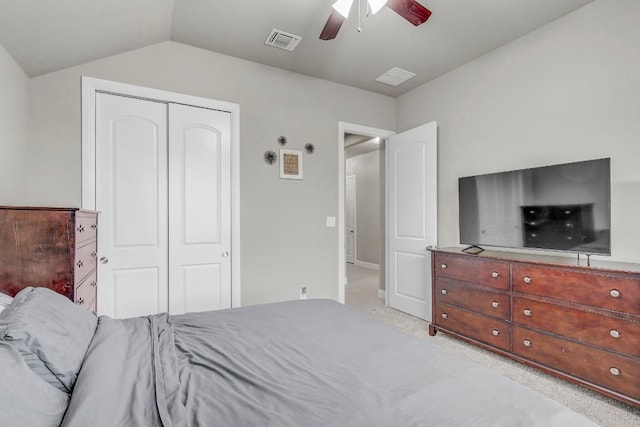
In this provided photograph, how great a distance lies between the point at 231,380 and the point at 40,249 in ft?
4.63

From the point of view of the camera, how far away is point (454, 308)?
2.94 m

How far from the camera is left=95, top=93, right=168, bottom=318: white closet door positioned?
2604 mm

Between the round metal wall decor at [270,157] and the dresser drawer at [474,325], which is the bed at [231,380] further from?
the round metal wall decor at [270,157]

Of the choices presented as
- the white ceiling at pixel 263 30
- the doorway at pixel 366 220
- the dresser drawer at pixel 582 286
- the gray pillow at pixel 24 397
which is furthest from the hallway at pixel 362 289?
the gray pillow at pixel 24 397

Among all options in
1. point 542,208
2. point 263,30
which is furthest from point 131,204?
point 542,208

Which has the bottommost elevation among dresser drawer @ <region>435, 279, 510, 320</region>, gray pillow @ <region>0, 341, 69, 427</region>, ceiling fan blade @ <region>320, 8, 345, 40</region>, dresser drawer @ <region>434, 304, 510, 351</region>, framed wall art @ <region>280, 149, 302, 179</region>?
dresser drawer @ <region>434, 304, 510, 351</region>

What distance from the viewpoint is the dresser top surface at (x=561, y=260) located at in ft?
6.63

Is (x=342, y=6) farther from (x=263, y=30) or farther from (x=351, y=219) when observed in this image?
(x=351, y=219)

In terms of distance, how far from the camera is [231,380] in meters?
1.09

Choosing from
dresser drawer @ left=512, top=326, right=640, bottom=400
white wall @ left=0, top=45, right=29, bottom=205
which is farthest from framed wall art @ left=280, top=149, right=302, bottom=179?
dresser drawer @ left=512, top=326, right=640, bottom=400

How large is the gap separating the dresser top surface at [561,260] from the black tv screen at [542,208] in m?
0.11

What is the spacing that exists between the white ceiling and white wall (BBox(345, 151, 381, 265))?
404 centimetres

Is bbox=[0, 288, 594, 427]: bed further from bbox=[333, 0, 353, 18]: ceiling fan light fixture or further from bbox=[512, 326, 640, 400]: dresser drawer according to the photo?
bbox=[333, 0, 353, 18]: ceiling fan light fixture

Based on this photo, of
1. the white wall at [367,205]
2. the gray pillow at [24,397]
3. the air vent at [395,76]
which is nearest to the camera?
the gray pillow at [24,397]
